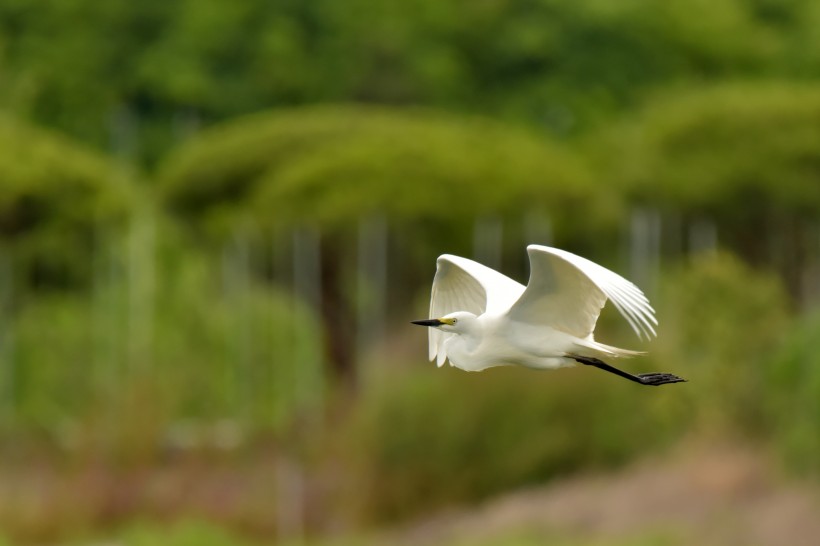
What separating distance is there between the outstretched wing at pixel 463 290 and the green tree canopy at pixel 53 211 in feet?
60.5

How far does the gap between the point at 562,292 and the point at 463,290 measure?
118cm

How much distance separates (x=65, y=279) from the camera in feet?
94.2

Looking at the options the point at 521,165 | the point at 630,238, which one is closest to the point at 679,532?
the point at 630,238

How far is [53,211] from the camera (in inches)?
1129

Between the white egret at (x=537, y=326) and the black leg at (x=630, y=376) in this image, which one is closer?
the white egret at (x=537, y=326)

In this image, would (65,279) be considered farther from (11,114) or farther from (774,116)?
(774,116)

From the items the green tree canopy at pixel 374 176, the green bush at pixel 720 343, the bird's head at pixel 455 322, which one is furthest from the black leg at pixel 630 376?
the green tree canopy at pixel 374 176

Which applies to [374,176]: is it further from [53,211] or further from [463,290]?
[463,290]

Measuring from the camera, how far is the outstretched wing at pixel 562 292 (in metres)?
8.37

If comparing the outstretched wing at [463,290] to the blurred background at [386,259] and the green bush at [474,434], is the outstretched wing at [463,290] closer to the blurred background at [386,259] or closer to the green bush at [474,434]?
the blurred background at [386,259]

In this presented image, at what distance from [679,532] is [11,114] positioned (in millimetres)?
21168

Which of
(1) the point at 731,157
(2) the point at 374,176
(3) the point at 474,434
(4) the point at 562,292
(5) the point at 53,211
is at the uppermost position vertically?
(1) the point at 731,157

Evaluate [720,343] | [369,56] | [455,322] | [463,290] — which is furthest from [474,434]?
[369,56]

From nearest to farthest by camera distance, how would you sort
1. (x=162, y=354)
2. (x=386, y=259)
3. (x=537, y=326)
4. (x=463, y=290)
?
(x=537, y=326), (x=463, y=290), (x=162, y=354), (x=386, y=259)
